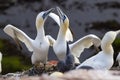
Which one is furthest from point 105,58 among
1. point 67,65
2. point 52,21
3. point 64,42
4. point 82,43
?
point 52,21

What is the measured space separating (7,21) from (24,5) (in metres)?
1.22

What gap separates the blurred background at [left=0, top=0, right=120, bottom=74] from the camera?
11.6m

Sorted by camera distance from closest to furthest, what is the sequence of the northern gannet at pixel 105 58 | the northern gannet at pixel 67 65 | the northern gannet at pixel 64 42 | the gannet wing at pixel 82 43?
1. the northern gannet at pixel 67 65
2. the northern gannet at pixel 105 58
3. the northern gannet at pixel 64 42
4. the gannet wing at pixel 82 43

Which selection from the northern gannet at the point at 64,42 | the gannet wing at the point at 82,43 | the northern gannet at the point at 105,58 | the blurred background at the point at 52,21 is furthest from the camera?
the blurred background at the point at 52,21

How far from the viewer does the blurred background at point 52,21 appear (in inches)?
458

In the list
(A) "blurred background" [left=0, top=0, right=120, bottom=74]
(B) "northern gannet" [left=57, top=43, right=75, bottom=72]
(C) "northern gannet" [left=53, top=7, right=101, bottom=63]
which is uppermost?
(A) "blurred background" [left=0, top=0, right=120, bottom=74]

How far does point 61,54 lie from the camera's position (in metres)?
6.85

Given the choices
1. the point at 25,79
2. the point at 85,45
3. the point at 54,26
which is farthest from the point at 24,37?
the point at 25,79

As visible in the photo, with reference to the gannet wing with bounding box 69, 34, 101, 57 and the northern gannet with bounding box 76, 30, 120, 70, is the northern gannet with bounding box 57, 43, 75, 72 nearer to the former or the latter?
the northern gannet with bounding box 76, 30, 120, 70

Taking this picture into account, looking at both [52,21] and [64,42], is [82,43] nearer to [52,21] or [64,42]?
[64,42]

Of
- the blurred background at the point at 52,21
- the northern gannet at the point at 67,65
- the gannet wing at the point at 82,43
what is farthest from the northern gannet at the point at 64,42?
the blurred background at the point at 52,21

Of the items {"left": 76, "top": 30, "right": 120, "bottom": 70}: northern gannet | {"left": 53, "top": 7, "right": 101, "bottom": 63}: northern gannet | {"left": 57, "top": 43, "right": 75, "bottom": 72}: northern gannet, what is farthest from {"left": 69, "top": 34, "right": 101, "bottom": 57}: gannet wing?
{"left": 57, "top": 43, "right": 75, "bottom": 72}: northern gannet

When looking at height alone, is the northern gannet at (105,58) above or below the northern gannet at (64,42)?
below

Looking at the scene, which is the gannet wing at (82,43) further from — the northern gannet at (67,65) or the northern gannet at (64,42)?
the northern gannet at (67,65)
